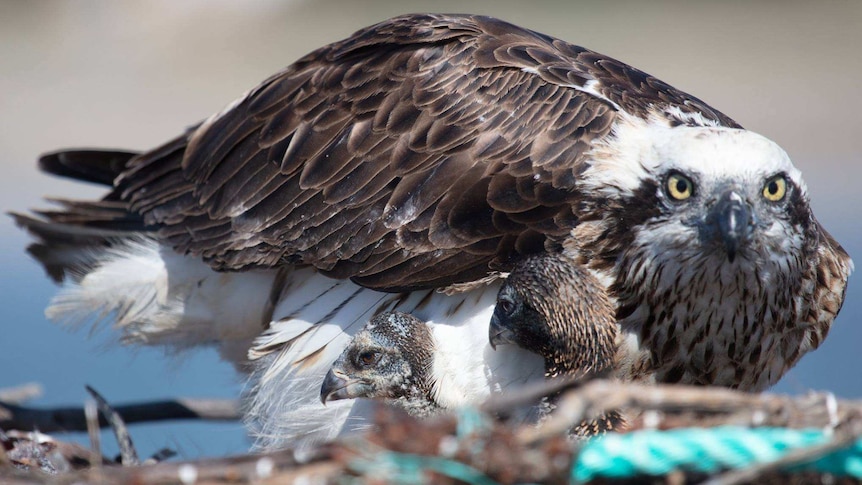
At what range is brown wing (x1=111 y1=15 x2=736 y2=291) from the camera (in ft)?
13.1

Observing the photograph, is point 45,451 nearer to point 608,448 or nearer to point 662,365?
point 662,365

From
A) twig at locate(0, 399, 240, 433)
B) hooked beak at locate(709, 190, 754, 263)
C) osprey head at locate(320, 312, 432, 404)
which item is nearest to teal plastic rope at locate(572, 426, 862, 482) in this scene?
hooked beak at locate(709, 190, 754, 263)

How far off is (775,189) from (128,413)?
139 inches

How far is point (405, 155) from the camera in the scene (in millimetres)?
4332

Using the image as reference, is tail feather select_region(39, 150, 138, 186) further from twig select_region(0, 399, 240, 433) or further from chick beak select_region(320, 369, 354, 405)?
chick beak select_region(320, 369, 354, 405)

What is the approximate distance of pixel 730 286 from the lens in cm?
372

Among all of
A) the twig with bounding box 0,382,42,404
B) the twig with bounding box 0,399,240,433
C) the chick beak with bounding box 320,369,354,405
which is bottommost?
the twig with bounding box 0,399,240,433

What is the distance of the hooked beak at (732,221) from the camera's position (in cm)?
343

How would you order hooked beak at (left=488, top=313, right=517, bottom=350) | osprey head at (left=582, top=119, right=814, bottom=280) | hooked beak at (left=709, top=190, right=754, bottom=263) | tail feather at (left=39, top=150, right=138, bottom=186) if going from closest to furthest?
hooked beak at (left=709, top=190, right=754, bottom=263), osprey head at (left=582, top=119, right=814, bottom=280), hooked beak at (left=488, top=313, right=517, bottom=350), tail feather at (left=39, top=150, right=138, bottom=186)

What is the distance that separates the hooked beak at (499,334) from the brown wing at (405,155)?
0.27 meters

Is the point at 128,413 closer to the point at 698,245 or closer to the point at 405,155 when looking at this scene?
the point at 405,155

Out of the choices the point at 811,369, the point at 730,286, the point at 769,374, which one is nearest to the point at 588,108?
the point at 730,286

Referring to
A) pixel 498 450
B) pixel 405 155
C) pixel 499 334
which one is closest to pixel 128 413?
pixel 405 155

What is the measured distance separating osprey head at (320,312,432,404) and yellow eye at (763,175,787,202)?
1306 millimetres
